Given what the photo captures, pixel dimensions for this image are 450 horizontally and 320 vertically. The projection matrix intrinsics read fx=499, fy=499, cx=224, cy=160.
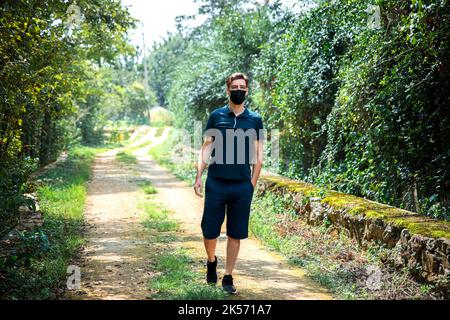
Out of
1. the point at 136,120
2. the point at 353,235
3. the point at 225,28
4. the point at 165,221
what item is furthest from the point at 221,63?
the point at 136,120

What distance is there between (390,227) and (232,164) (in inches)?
90.0

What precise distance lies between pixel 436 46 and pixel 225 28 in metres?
11.2

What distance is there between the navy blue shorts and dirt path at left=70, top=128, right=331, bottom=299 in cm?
70

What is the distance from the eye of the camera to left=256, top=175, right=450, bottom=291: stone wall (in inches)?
200

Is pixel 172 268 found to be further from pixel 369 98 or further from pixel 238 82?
pixel 369 98

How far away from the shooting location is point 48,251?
A: 6.27 m

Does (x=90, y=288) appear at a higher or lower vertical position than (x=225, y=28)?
lower

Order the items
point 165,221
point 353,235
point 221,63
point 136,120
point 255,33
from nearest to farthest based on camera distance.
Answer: point 353,235
point 165,221
point 255,33
point 221,63
point 136,120

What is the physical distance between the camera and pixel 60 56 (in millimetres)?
7664

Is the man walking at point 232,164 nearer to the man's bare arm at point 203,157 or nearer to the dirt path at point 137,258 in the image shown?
the man's bare arm at point 203,157

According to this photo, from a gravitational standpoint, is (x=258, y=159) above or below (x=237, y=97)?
below

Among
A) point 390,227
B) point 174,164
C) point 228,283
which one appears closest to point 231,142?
point 228,283

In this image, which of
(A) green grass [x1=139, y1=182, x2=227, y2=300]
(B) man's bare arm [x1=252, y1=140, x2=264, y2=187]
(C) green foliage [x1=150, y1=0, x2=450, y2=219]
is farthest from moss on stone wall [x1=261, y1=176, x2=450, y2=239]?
(A) green grass [x1=139, y1=182, x2=227, y2=300]

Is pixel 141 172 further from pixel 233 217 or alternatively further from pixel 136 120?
pixel 136 120
